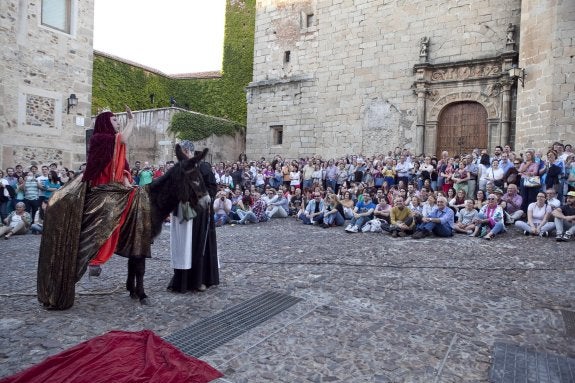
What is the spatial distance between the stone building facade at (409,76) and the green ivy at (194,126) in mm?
1860

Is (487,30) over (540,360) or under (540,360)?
over

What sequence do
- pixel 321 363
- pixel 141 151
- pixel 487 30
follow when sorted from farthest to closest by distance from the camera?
pixel 141 151
pixel 487 30
pixel 321 363

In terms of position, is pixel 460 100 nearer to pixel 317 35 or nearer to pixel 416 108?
pixel 416 108

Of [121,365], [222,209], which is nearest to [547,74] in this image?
[222,209]

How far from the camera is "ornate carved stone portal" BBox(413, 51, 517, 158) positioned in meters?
16.3

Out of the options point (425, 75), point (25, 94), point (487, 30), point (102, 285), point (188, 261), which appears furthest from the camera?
point (425, 75)

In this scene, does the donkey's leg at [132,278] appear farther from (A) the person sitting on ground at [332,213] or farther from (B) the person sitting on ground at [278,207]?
(B) the person sitting on ground at [278,207]

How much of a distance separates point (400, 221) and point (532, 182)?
338 centimetres

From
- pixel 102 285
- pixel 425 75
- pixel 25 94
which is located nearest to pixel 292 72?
pixel 425 75

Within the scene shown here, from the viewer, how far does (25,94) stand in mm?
14281

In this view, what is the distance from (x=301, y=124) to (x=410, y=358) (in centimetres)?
1890

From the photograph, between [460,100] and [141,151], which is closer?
[460,100]

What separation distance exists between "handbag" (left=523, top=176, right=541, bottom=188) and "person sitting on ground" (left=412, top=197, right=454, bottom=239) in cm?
230

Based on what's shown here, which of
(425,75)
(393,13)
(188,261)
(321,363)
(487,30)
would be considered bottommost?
(321,363)
